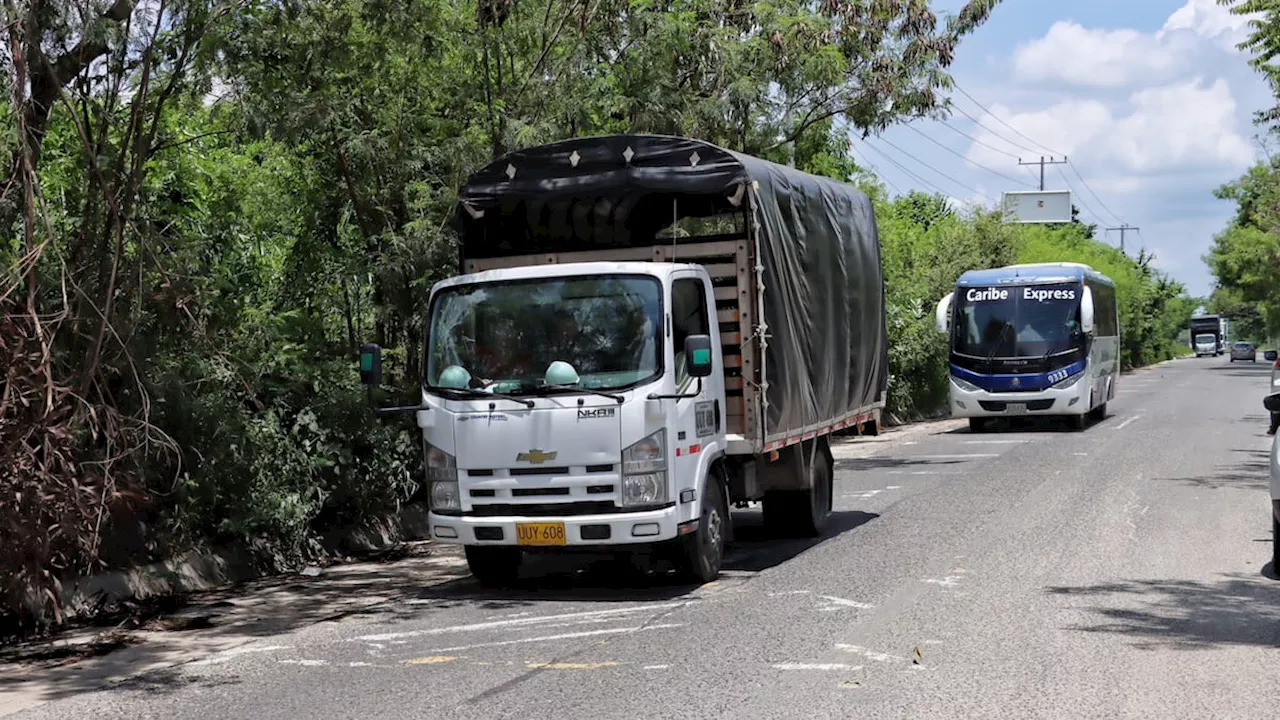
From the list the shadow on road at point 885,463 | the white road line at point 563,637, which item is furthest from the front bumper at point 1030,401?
the white road line at point 563,637

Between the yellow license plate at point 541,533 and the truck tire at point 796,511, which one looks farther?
the truck tire at point 796,511

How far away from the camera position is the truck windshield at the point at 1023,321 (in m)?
27.9

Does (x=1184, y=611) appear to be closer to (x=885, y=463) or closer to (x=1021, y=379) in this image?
(x=885, y=463)

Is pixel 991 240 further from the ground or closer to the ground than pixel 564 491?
further from the ground

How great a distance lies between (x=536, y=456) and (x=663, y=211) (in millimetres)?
2651

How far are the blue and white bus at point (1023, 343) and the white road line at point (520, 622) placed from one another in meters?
19.2

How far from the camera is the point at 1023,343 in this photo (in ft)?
92.3

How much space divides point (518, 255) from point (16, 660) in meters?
4.75

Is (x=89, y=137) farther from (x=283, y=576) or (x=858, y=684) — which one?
(x=858, y=684)

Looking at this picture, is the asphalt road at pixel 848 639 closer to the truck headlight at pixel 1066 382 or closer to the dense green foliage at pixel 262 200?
the dense green foliage at pixel 262 200

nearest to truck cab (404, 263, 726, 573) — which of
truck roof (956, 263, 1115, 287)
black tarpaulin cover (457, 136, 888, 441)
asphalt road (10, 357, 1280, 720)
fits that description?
asphalt road (10, 357, 1280, 720)

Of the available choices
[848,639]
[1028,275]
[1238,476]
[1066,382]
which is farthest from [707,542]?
[1028,275]

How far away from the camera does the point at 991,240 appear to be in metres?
47.0

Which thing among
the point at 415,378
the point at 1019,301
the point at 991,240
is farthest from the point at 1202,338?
the point at 415,378
